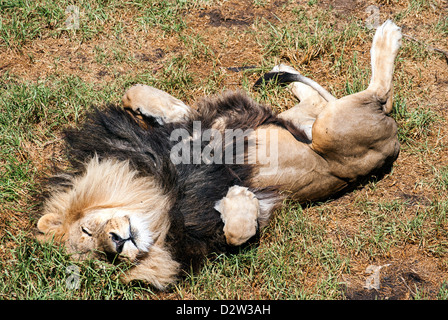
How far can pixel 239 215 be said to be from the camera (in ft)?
10.5

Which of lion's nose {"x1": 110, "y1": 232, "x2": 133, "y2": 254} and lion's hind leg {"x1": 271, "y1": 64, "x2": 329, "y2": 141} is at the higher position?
lion's nose {"x1": 110, "y1": 232, "x2": 133, "y2": 254}

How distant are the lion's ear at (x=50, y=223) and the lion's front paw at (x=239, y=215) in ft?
3.29

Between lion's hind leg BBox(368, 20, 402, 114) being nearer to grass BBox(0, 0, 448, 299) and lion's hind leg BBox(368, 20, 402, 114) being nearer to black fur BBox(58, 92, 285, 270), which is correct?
grass BBox(0, 0, 448, 299)

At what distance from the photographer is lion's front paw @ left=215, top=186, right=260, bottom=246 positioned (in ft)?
10.5

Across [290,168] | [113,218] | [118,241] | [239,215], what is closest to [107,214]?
[113,218]

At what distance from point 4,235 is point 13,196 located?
30 cm

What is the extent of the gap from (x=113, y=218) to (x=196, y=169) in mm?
678

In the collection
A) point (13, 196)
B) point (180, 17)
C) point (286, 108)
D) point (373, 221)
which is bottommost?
point (373, 221)

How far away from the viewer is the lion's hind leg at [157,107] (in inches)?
142

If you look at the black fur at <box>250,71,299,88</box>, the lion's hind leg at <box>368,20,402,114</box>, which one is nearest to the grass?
the black fur at <box>250,71,299,88</box>

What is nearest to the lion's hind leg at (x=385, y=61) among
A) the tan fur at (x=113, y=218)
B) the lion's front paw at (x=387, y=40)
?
the lion's front paw at (x=387, y=40)
